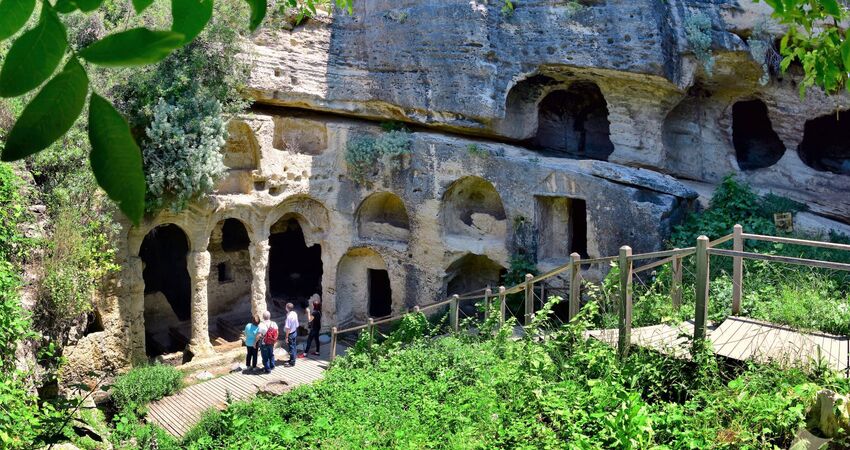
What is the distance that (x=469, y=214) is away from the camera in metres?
15.5

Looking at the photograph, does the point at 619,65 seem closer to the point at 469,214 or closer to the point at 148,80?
the point at 469,214

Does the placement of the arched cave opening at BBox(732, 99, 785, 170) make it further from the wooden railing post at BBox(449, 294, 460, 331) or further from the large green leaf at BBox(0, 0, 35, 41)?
the large green leaf at BBox(0, 0, 35, 41)

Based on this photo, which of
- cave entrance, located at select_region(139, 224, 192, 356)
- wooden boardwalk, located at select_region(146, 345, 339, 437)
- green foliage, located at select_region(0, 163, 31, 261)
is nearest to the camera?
green foliage, located at select_region(0, 163, 31, 261)

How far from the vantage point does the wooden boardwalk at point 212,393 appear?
38.2 ft

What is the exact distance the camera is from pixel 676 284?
7.36m

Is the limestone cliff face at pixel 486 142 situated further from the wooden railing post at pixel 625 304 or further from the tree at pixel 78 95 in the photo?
the tree at pixel 78 95

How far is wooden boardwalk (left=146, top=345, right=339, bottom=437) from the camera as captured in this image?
458 inches

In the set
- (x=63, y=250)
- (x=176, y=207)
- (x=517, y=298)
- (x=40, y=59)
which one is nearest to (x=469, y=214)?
(x=517, y=298)

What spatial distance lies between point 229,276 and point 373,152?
6.26 m

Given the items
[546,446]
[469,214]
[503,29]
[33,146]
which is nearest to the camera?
[33,146]

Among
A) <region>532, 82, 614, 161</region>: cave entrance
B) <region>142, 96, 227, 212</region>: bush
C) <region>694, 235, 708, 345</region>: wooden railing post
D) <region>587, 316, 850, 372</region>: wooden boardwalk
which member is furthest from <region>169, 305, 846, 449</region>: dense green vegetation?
<region>532, 82, 614, 161</region>: cave entrance

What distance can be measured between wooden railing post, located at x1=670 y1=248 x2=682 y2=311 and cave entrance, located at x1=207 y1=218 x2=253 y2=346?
43.7 ft

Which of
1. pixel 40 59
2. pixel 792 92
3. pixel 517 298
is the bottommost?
pixel 517 298

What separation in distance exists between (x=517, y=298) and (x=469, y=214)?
2.89 metres
